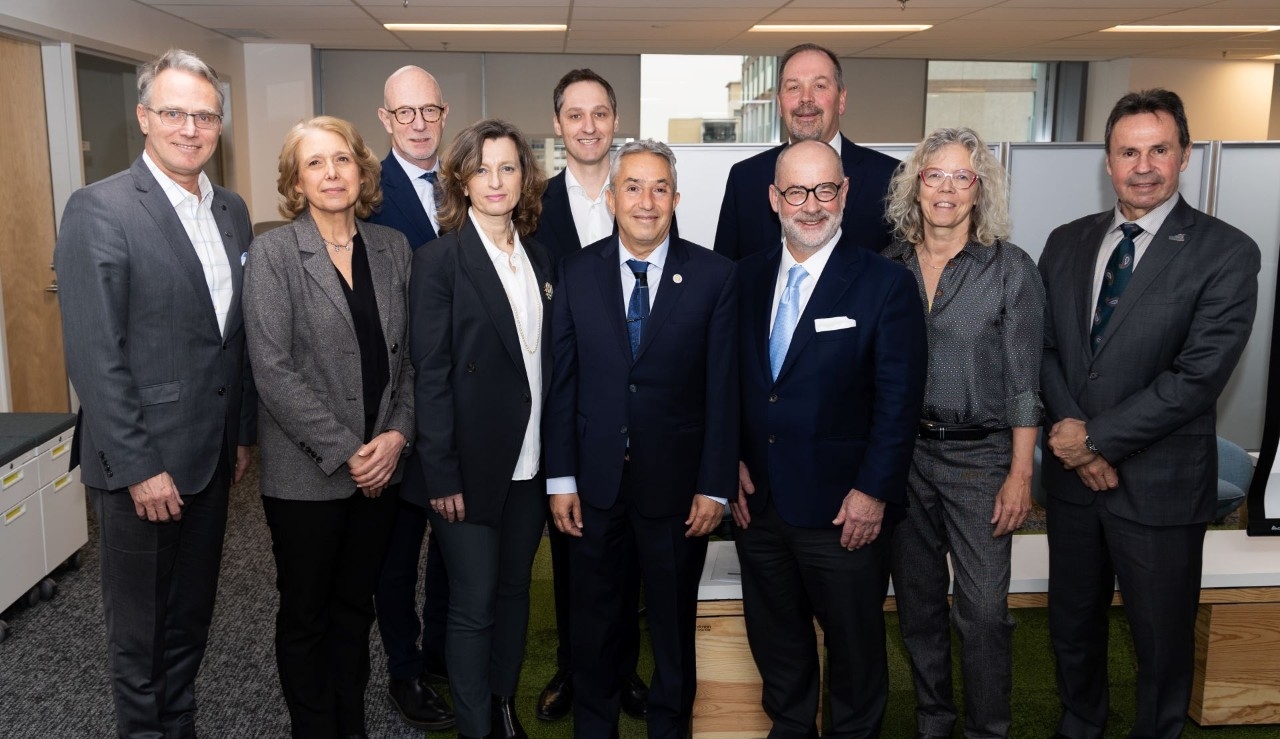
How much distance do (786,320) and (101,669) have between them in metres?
2.60

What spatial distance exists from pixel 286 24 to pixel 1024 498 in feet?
26.3

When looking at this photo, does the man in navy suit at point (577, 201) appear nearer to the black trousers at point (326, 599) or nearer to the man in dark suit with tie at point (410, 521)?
the man in dark suit with tie at point (410, 521)

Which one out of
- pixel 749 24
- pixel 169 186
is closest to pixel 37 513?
pixel 169 186

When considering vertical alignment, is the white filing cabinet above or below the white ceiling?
below

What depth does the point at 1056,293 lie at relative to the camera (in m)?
2.57

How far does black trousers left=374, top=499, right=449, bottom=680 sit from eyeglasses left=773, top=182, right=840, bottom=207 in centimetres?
138

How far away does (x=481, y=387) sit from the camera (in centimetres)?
237

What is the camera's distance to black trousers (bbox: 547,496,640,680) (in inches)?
101

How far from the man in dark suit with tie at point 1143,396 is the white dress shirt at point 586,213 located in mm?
1277

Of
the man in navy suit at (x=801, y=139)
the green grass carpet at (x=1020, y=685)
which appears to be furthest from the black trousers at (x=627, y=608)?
the man in navy suit at (x=801, y=139)

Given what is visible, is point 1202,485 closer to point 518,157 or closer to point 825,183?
point 825,183

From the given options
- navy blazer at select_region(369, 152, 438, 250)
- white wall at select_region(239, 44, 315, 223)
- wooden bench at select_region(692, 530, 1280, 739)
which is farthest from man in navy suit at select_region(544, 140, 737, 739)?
white wall at select_region(239, 44, 315, 223)

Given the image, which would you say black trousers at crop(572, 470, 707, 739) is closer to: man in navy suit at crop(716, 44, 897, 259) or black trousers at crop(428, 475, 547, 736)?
black trousers at crop(428, 475, 547, 736)

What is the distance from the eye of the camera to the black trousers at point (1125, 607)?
244 centimetres
